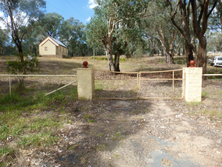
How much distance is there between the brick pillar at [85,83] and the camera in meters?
6.28

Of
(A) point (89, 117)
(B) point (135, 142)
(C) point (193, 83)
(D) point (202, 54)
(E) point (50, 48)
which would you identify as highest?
(E) point (50, 48)

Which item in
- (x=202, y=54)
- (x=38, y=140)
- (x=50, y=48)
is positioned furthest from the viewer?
(x=50, y=48)

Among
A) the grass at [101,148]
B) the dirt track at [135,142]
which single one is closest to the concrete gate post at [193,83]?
the dirt track at [135,142]

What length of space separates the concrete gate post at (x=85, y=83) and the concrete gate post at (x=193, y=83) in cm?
371

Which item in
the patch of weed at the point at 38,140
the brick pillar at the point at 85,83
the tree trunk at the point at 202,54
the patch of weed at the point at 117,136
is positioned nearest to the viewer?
the patch of weed at the point at 38,140

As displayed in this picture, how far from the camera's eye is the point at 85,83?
20.8ft

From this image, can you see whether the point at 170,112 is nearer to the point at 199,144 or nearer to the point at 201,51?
the point at 199,144

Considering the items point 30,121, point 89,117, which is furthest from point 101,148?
point 30,121

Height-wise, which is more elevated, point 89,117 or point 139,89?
point 139,89

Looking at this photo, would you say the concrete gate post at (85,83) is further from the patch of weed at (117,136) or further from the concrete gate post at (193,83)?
the concrete gate post at (193,83)

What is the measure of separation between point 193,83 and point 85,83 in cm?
417

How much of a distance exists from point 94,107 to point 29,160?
318 centimetres

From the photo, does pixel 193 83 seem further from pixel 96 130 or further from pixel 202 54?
pixel 202 54

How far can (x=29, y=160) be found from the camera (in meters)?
2.90
